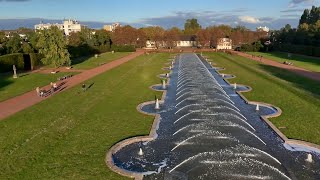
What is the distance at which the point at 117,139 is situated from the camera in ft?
53.9

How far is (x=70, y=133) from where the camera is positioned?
1764 cm

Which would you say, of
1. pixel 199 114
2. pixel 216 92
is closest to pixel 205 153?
pixel 199 114

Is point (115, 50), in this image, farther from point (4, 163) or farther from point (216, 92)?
point (4, 163)

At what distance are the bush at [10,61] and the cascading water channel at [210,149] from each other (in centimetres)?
3210

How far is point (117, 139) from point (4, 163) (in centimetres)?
535

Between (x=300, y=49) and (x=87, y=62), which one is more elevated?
(x=300, y=49)

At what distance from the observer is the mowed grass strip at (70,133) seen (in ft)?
42.5

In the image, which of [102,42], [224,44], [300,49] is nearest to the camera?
[300,49]

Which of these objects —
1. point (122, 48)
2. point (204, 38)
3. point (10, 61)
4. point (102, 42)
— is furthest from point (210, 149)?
point (204, 38)

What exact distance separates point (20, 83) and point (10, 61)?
40.9ft

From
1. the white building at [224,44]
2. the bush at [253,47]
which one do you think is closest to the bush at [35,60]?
the bush at [253,47]

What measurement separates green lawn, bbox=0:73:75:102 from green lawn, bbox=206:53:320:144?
846 inches

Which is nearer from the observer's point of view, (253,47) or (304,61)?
(304,61)

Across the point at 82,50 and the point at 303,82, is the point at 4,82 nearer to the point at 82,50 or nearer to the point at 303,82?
the point at 303,82
